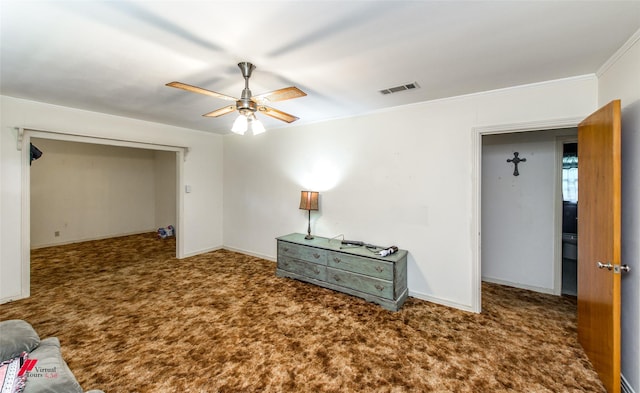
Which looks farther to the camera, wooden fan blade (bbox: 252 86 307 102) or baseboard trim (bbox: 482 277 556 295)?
baseboard trim (bbox: 482 277 556 295)

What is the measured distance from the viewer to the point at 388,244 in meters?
3.54

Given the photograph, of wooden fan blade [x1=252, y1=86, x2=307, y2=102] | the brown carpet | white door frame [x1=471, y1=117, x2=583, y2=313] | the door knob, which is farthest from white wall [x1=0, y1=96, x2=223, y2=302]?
the door knob

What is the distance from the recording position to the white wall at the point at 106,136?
3.16 meters

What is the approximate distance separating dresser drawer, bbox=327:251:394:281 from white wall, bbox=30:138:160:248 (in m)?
5.65

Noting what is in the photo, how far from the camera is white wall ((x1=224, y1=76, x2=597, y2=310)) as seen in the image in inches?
110

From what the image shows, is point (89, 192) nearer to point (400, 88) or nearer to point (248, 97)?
point (248, 97)

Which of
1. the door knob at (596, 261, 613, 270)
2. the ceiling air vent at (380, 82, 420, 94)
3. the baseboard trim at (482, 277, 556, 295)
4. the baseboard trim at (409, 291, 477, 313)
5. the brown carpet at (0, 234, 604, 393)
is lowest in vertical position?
the brown carpet at (0, 234, 604, 393)

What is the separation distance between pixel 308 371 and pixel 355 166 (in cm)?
261

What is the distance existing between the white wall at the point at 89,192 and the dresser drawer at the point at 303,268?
4.78 meters

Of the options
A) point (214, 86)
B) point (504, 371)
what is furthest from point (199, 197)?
point (504, 371)

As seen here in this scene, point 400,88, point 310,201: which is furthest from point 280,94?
point 310,201

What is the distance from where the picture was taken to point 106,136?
155 inches

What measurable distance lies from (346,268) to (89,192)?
22.3 feet

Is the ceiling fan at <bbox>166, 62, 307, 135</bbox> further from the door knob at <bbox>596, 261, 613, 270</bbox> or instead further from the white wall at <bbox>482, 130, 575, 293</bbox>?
the white wall at <bbox>482, 130, 575, 293</bbox>
